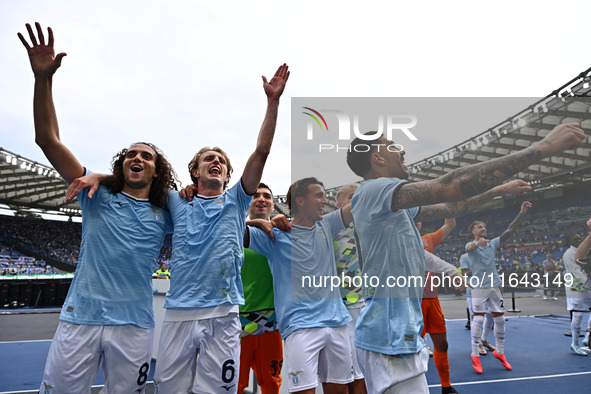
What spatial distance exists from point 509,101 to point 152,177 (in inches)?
108

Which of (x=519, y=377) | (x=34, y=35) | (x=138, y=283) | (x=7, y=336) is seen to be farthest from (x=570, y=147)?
(x=7, y=336)

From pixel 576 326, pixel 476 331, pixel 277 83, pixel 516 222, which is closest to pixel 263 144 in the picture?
pixel 277 83

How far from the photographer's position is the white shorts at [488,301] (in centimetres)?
586

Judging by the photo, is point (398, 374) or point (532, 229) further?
point (532, 229)

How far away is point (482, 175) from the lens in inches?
62.6

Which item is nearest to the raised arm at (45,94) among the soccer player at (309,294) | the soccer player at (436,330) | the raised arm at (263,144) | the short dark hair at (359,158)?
the raised arm at (263,144)

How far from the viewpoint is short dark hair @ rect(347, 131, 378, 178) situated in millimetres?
2057

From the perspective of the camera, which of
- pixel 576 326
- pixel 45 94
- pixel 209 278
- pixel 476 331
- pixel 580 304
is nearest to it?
pixel 45 94

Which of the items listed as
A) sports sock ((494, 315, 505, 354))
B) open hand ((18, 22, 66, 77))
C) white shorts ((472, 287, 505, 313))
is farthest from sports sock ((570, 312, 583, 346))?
open hand ((18, 22, 66, 77))

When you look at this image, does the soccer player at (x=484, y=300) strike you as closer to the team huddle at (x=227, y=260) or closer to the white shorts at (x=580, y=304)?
the white shorts at (x=580, y=304)

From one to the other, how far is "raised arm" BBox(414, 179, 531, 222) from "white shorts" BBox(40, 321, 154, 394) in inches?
70.4

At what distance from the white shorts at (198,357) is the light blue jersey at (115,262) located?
20cm

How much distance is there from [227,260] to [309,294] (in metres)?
0.75

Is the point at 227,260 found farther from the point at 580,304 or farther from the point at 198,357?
the point at 580,304
